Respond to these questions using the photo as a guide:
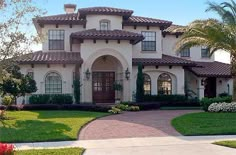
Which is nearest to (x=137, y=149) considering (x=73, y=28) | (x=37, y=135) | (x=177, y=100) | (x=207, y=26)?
(x=37, y=135)

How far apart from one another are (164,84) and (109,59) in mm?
4980

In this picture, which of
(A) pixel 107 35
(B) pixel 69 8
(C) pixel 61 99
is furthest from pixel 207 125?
(B) pixel 69 8

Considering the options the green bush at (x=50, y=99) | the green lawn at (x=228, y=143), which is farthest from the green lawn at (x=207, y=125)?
the green bush at (x=50, y=99)

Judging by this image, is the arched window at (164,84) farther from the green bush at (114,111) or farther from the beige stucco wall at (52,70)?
the green bush at (114,111)

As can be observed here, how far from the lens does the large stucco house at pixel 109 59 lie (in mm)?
28031

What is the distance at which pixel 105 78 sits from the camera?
99.6ft

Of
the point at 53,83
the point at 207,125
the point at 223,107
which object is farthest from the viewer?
the point at 53,83

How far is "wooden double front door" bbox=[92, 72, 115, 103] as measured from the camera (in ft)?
98.8

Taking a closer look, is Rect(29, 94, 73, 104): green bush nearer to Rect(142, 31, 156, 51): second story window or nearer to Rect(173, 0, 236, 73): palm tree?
Rect(142, 31, 156, 51): second story window

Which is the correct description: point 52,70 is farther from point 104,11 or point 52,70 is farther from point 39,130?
point 39,130

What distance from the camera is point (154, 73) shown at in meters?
30.3

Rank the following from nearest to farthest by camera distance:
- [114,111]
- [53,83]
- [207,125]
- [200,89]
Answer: [207,125] < [114,111] < [53,83] < [200,89]

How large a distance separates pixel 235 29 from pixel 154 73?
9.76 m

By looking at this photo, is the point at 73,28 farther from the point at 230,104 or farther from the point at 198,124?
the point at 198,124
